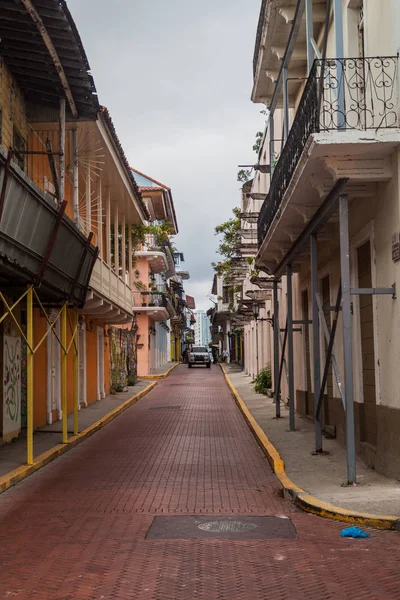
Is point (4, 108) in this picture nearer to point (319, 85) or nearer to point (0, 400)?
point (0, 400)

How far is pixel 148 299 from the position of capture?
1646 inches

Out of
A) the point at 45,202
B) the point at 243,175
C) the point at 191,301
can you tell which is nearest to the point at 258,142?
the point at 243,175

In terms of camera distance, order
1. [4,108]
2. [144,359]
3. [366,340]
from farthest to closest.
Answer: [144,359]
[4,108]
[366,340]

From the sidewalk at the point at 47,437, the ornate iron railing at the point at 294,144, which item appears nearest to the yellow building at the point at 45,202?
the sidewalk at the point at 47,437

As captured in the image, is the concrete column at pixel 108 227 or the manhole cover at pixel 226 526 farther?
the concrete column at pixel 108 227

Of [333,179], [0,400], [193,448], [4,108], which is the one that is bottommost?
[193,448]

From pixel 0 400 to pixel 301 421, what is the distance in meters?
6.75

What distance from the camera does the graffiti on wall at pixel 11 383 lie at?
13978mm

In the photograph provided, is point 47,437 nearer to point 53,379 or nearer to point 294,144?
point 53,379

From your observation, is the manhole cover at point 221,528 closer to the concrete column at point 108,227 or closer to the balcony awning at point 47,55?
the balcony awning at point 47,55

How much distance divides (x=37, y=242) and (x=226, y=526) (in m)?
5.75

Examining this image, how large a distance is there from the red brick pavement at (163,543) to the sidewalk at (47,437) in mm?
553

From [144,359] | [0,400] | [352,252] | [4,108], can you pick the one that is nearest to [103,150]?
[4,108]

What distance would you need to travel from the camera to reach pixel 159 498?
910 centimetres
